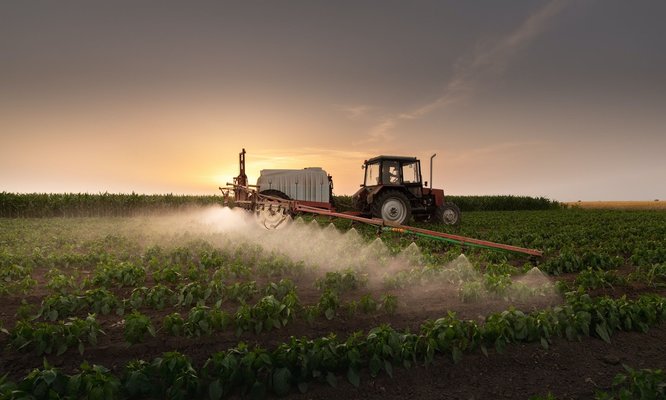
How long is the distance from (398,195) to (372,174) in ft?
5.27

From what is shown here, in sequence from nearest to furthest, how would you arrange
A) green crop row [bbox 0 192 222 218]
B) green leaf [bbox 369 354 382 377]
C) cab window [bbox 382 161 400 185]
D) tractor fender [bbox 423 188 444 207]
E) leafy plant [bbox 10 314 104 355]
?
green leaf [bbox 369 354 382 377]
leafy plant [bbox 10 314 104 355]
cab window [bbox 382 161 400 185]
tractor fender [bbox 423 188 444 207]
green crop row [bbox 0 192 222 218]

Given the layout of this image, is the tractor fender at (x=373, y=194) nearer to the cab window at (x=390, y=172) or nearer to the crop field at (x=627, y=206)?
the cab window at (x=390, y=172)

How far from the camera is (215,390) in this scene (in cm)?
385

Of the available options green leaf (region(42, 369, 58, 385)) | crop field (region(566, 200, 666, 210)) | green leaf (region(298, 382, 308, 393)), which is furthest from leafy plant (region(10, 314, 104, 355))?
crop field (region(566, 200, 666, 210))

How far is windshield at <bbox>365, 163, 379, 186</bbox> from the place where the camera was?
1684cm

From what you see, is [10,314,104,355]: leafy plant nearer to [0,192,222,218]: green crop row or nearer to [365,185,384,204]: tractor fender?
[365,185,384,204]: tractor fender

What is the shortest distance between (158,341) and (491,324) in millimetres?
3946

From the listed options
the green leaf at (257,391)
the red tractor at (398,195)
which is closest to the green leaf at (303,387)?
the green leaf at (257,391)

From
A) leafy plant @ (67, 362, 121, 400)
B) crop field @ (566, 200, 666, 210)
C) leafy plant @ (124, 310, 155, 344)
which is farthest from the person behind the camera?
crop field @ (566, 200, 666, 210)

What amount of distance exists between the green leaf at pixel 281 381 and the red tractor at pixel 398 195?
38.1ft

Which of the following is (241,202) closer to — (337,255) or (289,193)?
(289,193)

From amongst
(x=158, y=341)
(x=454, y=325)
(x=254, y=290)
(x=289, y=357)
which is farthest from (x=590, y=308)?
(x=158, y=341)

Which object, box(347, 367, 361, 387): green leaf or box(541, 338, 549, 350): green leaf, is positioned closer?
box(347, 367, 361, 387): green leaf

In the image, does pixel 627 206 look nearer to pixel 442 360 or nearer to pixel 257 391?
pixel 442 360
